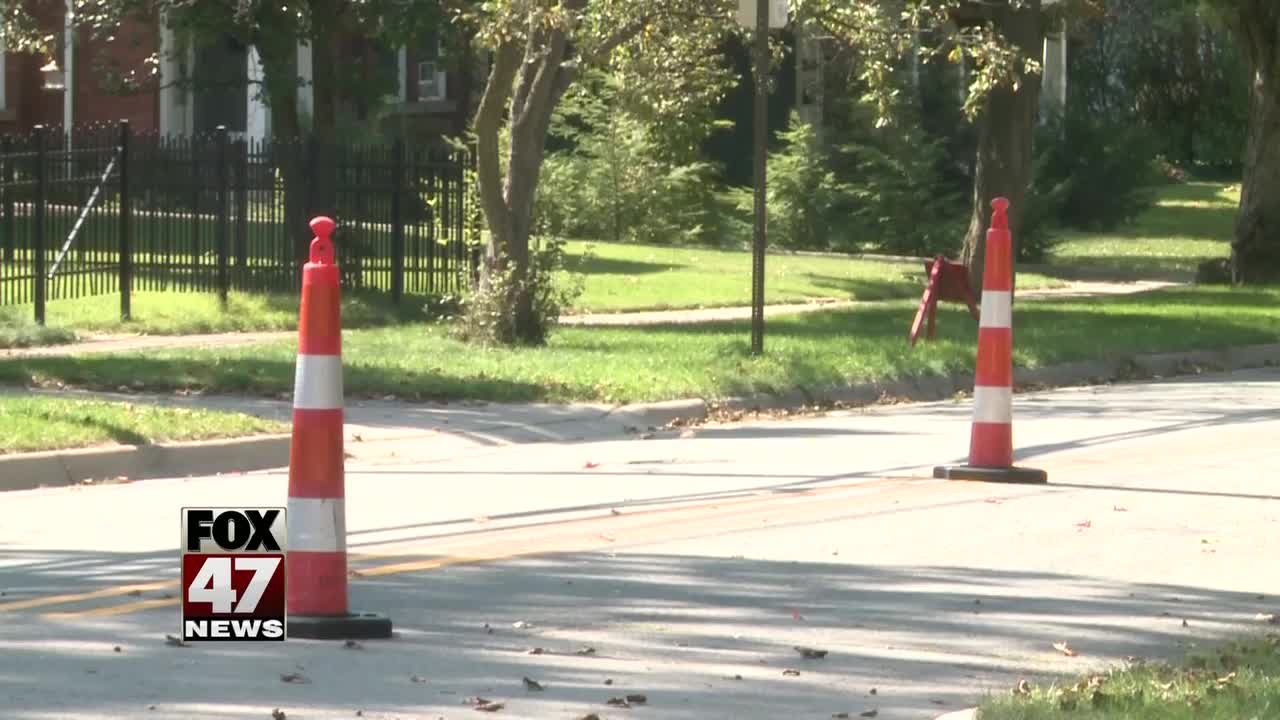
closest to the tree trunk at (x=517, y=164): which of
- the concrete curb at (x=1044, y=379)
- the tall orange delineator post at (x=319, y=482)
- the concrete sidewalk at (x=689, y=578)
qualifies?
the concrete curb at (x=1044, y=379)

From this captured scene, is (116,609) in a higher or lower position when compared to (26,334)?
lower

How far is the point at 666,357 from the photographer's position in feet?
56.3

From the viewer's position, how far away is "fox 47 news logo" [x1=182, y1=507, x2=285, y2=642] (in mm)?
7094

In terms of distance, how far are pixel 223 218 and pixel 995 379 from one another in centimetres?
1249

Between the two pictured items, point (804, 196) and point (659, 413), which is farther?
point (804, 196)

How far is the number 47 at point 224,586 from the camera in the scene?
710 centimetres

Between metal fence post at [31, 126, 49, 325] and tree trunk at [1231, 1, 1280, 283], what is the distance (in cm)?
1470

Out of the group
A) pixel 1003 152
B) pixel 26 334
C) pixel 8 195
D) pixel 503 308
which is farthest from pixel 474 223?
pixel 1003 152

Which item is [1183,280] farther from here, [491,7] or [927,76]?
[491,7]

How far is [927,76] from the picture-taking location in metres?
38.9

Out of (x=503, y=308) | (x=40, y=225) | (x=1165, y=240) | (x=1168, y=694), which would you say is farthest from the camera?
(x=1165, y=240)

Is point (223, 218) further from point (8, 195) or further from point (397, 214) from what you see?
point (8, 195)

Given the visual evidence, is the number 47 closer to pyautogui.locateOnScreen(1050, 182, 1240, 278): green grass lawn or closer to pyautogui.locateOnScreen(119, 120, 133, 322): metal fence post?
pyautogui.locateOnScreen(119, 120, 133, 322): metal fence post

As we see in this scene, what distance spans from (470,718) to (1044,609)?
2745mm
